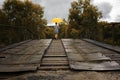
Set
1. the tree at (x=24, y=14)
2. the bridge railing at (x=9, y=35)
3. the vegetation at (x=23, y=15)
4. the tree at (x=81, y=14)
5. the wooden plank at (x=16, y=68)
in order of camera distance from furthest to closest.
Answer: the tree at (x=24, y=14), the vegetation at (x=23, y=15), the tree at (x=81, y=14), the bridge railing at (x=9, y=35), the wooden plank at (x=16, y=68)

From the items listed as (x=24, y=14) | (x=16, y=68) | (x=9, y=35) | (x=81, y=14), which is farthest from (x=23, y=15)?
(x=16, y=68)

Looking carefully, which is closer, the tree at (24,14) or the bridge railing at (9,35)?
the bridge railing at (9,35)

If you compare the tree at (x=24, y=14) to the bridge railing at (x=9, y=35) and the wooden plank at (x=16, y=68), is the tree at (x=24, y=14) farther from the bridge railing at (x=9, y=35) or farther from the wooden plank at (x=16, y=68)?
the wooden plank at (x=16, y=68)

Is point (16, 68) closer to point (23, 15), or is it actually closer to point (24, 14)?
point (23, 15)

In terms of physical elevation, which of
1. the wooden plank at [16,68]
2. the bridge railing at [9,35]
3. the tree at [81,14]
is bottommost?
the wooden plank at [16,68]

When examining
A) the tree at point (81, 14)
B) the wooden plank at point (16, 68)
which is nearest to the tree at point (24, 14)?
the tree at point (81, 14)

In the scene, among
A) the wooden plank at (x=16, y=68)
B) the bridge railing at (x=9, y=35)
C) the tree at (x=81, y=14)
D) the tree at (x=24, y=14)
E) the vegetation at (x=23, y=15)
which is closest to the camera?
the wooden plank at (x=16, y=68)

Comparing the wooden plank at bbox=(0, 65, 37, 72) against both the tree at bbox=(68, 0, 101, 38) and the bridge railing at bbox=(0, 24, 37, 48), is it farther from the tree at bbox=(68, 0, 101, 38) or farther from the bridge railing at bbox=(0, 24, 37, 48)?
the tree at bbox=(68, 0, 101, 38)

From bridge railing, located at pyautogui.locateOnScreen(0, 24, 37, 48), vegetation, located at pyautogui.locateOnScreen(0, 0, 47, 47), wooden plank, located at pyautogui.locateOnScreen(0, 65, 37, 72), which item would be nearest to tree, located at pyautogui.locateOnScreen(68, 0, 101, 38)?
vegetation, located at pyautogui.locateOnScreen(0, 0, 47, 47)

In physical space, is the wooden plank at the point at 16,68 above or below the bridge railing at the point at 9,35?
below

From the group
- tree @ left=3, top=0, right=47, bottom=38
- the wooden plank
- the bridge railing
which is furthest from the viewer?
tree @ left=3, top=0, right=47, bottom=38

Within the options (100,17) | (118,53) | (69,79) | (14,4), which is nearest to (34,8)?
(14,4)

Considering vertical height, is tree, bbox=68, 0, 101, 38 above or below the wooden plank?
above

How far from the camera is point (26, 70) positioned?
6527mm
